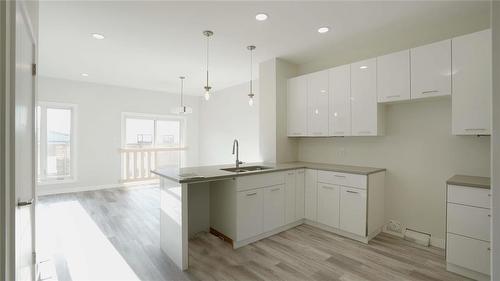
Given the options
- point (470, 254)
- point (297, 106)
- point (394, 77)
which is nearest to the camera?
point (470, 254)

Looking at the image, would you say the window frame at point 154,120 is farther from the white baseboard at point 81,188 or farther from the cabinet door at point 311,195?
the cabinet door at point 311,195

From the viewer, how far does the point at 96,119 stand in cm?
571

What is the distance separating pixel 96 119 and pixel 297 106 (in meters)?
4.98

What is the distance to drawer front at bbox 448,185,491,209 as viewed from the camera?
2.09 metres

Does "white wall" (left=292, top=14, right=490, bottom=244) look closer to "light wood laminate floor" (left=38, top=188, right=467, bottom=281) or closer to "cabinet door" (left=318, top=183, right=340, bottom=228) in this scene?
"light wood laminate floor" (left=38, top=188, right=467, bottom=281)

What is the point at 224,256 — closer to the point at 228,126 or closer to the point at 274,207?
the point at 274,207

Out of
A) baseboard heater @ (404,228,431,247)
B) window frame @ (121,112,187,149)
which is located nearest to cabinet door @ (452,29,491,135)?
baseboard heater @ (404,228,431,247)

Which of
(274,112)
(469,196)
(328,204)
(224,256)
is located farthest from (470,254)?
(274,112)

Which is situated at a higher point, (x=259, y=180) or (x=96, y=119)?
(x=96, y=119)

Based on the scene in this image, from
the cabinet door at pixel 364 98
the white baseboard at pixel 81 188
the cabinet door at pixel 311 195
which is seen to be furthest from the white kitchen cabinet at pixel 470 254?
the white baseboard at pixel 81 188

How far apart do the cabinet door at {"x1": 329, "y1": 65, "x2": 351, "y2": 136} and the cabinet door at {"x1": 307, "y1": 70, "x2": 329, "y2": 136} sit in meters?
0.10

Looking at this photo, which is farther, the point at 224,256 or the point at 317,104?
the point at 317,104
